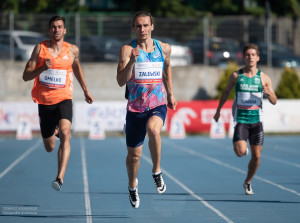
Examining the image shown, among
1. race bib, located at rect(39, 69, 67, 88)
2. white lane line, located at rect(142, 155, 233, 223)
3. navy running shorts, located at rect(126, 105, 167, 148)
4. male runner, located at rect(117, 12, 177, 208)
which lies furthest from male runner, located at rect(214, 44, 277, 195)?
race bib, located at rect(39, 69, 67, 88)

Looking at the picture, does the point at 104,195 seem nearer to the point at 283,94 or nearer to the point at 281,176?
the point at 281,176

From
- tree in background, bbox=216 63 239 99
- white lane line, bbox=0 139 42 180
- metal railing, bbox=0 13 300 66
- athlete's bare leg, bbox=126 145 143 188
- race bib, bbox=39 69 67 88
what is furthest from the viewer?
tree in background, bbox=216 63 239 99

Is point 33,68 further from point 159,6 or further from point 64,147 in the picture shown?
point 159,6

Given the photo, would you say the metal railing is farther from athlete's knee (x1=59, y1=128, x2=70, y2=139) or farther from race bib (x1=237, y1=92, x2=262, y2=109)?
athlete's knee (x1=59, y1=128, x2=70, y2=139)

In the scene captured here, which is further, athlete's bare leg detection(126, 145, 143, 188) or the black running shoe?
the black running shoe

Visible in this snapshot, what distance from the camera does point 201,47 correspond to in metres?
29.0

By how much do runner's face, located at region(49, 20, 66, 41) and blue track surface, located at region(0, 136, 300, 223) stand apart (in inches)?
85.6

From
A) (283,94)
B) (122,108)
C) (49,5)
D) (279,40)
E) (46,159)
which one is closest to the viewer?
(46,159)

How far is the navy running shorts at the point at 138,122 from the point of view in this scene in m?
8.27

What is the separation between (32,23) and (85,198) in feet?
61.9

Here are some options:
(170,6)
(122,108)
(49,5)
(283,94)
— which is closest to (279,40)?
(283,94)

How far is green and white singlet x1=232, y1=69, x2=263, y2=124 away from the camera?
1027 centimetres

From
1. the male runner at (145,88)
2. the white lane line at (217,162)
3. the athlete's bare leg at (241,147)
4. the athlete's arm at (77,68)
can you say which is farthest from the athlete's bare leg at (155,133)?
the white lane line at (217,162)

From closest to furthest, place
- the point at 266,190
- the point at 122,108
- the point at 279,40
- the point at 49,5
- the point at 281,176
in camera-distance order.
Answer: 1. the point at 266,190
2. the point at 281,176
3. the point at 122,108
4. the point at 279,40
5. the point at 49,5
